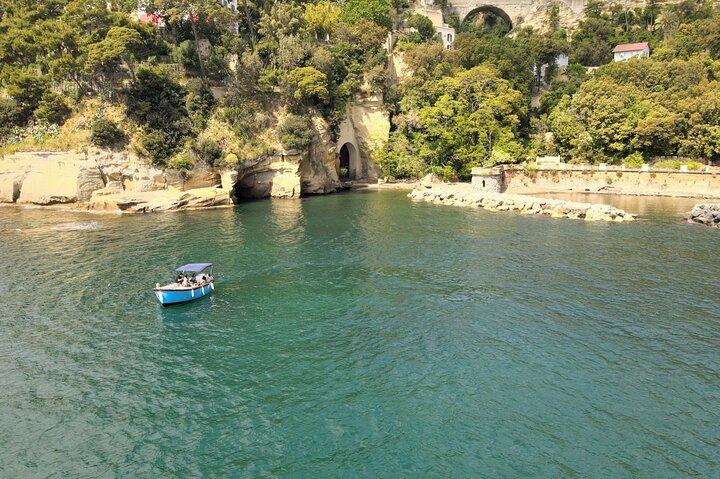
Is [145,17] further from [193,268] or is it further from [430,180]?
[193,268]

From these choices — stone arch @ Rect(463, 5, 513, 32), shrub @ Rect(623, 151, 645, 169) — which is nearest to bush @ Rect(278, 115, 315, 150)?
shrub @ Rect(623, 151, 645, 169)

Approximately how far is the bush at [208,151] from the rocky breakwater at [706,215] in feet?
174

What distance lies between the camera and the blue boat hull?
27406 millimetres

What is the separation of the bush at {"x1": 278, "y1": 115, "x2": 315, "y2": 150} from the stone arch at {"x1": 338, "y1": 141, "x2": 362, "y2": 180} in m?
13.8

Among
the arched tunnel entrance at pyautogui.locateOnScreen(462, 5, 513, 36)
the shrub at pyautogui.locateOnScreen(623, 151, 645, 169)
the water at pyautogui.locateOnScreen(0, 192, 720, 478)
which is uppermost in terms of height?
the arched tunnel entrance at pyautogui.locateOnScreen(462, 5, 513, 36)

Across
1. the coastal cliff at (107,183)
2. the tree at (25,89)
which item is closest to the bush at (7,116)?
the tree at (25,89)

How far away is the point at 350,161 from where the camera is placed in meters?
81.8

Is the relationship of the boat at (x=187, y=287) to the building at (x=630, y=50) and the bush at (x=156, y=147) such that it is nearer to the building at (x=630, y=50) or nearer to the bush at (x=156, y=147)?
the bush at (x=156, y=147)

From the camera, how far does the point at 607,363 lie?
20.9 metres

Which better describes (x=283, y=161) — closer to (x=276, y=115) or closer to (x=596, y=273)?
(x=276, y=115)

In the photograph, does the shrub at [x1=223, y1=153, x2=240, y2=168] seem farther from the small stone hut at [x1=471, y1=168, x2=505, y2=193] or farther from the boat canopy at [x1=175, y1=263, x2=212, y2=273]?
the boat canopy at [x1=175, y1=263, x2=212, y2=273]

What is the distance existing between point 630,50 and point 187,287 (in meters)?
96.8

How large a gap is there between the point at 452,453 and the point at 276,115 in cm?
5914

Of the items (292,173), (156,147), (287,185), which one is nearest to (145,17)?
(156,147)
